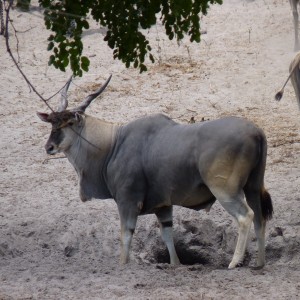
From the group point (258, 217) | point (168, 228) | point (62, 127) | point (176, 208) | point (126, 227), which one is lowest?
point (176, 208)

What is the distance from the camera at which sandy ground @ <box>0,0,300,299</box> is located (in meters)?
6.52

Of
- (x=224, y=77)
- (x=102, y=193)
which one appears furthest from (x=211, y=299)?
(x=224, y=77)

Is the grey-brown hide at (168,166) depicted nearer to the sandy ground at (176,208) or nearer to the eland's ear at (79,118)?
the eland's ear at (79,118)

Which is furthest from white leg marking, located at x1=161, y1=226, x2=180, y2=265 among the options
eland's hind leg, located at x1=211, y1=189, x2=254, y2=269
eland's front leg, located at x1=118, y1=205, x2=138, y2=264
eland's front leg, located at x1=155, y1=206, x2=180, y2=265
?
eland's hind leg, located at x1=211, y1=189, x2=254, y2=269

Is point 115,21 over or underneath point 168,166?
over

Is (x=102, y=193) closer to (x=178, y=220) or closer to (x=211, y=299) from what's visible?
(x=178, y=220)

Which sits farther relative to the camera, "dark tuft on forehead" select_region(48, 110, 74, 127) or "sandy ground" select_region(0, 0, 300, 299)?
"dark tuft on forehead" select_region(48, 110, 74, 127)

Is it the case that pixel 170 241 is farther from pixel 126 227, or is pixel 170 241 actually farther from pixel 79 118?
pixel 79 118

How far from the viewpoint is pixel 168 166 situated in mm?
7316

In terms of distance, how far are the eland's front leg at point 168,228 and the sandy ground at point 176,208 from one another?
0.75 feet

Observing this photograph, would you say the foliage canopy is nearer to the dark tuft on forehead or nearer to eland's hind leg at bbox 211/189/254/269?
the dark tuft on forehead

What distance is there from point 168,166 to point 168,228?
74 centimetres

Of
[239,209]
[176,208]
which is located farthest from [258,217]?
[176,208]

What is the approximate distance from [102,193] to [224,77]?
4591mm
